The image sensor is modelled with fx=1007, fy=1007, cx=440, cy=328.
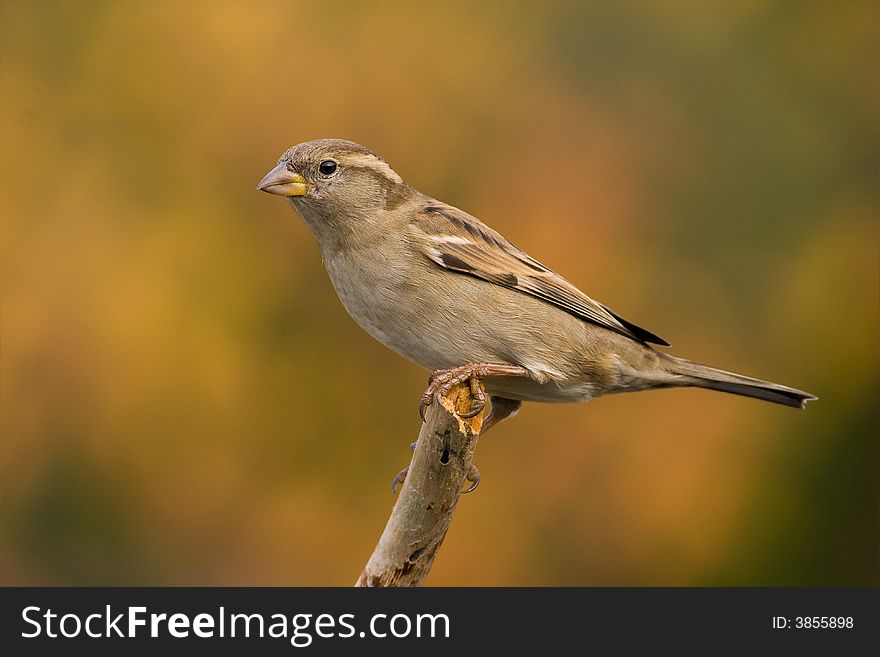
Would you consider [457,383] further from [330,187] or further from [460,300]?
[330,187]

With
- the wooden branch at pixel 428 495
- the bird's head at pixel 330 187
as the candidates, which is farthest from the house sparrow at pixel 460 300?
the wooden branch at pixel 428 495

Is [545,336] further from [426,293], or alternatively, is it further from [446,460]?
[446,460]

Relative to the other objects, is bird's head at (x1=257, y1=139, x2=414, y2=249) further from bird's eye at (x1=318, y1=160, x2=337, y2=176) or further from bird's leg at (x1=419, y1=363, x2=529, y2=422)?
bird's leg at (x1=419, y1=363, x2=529, y2=422)

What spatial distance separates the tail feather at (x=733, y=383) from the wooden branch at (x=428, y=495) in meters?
1.26

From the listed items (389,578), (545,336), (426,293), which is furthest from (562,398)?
(389,578)

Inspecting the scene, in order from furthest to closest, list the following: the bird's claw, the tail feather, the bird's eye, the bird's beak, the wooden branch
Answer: the tail feather, the bird's eye, the bird's beak, the bird's claw, the wooden branch

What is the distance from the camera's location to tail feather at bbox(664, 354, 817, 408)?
183 inches

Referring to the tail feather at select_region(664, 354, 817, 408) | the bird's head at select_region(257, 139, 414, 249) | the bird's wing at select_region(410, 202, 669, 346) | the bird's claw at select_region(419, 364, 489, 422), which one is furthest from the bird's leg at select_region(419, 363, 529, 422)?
the tail feather at select_region(664, 354, 817, 408)

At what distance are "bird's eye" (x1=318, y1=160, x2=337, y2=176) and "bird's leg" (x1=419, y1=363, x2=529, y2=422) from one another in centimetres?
106

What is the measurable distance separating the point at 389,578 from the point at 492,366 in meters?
0.95

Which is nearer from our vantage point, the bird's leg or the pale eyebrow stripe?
the bird's leg

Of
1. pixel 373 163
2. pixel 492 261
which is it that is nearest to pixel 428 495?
pixel 492 261

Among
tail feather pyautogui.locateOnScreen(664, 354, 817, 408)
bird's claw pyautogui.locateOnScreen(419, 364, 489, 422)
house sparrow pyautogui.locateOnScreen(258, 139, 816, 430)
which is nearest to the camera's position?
bird's claw pyautogui.locateOnScreen(419, 364, 489, 422)
